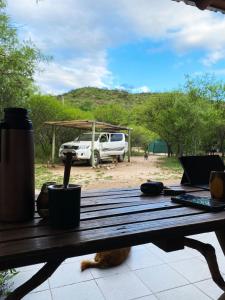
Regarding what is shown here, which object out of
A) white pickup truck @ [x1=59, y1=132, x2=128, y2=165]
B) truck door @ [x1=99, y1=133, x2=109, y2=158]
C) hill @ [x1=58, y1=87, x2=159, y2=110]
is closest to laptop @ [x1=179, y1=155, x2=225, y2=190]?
hill @ [x1=58, y1=87, x2=159, y2=110]

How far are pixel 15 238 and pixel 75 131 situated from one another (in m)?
7.15

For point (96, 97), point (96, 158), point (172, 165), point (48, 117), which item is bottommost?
point (172, 165)

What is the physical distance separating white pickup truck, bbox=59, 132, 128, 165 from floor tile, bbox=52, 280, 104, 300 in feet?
15.7

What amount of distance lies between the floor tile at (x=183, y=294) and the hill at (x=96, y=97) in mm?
4608

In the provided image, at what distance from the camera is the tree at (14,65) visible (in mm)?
2439

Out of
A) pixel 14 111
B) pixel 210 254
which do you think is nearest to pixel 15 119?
pixel 14 111

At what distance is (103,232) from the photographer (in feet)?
2.22

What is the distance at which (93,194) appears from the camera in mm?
1132

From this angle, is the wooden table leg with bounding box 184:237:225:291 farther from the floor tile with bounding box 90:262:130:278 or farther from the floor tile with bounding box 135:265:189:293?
the floor tile with bounding box 90:262:130:278

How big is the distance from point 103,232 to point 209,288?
4.10ft

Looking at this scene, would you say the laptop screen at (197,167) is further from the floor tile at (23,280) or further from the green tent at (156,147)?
the green tent at (156,147)

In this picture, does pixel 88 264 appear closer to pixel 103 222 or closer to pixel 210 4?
pixel 103 222

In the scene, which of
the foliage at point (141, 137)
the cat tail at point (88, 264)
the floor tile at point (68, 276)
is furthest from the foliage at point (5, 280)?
the foliage at point (141, 137)

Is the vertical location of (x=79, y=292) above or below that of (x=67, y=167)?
below
